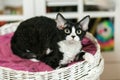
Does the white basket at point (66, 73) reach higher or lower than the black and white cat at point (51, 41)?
lower

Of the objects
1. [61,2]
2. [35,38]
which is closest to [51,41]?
[35,38]

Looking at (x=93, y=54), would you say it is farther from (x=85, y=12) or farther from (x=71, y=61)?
(x=85, y=12)

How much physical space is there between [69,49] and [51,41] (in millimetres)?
123

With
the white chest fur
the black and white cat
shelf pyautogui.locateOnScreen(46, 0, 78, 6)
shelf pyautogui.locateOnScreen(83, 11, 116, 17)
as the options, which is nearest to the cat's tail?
the black and white cat

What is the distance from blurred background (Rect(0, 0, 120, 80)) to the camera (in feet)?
5.92

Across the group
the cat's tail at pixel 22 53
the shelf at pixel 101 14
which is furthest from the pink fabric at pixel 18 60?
Answer: the shelf at pixel 101 14

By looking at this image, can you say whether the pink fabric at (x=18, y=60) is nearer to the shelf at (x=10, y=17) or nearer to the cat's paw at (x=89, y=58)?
the cat's paw at (x=89, y=58)

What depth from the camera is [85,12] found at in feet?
5.96

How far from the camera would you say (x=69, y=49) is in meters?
1.32

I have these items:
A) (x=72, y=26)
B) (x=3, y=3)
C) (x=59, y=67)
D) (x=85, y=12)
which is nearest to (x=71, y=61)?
(x=59, y=67)

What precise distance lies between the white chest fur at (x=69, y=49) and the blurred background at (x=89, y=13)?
53cm

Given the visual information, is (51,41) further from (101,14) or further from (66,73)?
(101,14)

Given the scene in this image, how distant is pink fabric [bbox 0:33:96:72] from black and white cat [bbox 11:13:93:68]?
0.12ft

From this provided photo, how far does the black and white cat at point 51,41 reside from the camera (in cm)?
126
